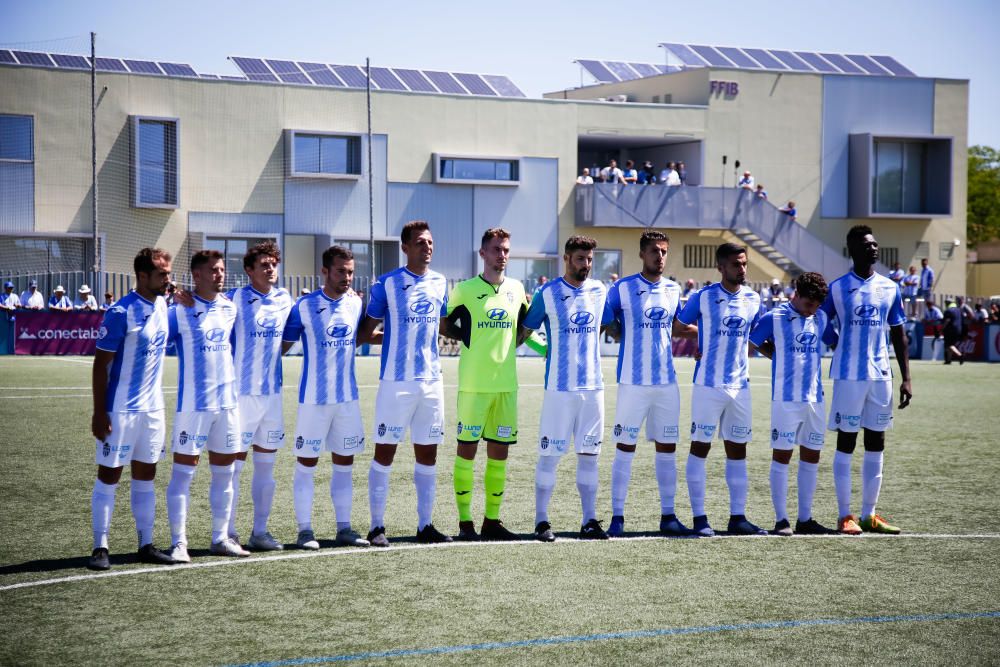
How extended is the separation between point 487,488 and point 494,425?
20.1 inches

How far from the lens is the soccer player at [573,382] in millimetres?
8570

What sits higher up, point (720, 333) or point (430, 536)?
point (720, 333)

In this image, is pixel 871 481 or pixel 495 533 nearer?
pixel 495 533

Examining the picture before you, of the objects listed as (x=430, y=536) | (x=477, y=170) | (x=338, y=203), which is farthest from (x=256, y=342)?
(x=477, y=170)

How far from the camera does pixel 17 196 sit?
116 ft

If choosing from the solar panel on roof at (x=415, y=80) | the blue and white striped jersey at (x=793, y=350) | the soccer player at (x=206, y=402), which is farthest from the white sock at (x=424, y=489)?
the solar panel on roof at (x=415, y=80)

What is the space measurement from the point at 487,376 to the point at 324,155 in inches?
1273

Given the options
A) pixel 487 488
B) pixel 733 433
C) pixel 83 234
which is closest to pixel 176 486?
pixel 487 488

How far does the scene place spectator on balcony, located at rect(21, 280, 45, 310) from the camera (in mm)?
31250

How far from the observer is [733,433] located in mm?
→ 8812

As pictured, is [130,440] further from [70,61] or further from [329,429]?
[70,61]

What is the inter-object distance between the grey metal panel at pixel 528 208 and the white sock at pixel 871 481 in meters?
33.1

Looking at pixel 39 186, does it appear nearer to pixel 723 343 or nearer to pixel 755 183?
pixel 755 183

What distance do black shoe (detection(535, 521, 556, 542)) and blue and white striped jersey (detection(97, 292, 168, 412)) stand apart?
2961 millimetres
